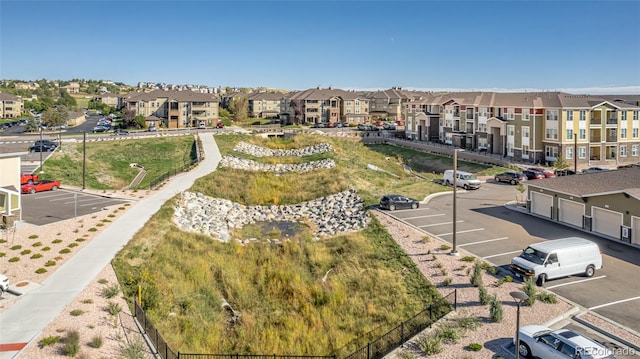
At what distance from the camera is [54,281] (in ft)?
65.6

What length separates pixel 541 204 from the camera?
33.5m

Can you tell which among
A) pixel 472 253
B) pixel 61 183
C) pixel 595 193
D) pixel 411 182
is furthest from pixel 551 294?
pixel 61 183

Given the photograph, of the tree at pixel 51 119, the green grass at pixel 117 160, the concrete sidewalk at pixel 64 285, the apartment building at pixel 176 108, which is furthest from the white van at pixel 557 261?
the tree at pixel 51 119

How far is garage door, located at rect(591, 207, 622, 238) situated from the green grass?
39523mm

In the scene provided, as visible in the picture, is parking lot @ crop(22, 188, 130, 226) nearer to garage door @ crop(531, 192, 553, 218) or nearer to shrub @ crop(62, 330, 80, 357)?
shrub @ crop(62, 330, 80, 357)

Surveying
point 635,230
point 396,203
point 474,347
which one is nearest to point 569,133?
point 396,203

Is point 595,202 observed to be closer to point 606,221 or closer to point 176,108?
point 606,221

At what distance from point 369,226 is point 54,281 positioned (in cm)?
1969

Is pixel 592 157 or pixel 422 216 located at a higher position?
pixel 592 157

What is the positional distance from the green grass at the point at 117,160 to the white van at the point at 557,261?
37.8 meters

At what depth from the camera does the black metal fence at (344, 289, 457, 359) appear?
16906 millimetres

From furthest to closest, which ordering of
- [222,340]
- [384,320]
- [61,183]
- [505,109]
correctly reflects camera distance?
[505,109] < [61,183] < [384,320] < [222,340]

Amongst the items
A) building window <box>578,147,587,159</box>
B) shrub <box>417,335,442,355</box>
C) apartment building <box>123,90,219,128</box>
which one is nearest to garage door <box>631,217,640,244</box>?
shrub <box>417,335,442,355</box>

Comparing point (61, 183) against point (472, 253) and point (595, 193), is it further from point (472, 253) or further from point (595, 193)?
point (595, 193)
